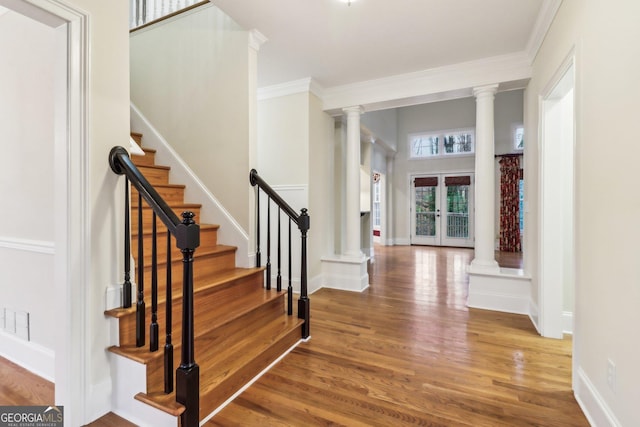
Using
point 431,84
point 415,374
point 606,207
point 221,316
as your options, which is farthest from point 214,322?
point 431,84

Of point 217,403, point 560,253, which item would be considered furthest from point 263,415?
point 560,253

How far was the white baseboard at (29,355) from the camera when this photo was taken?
1.85 m

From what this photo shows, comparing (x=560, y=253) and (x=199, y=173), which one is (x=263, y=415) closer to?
(x=199, y=173)

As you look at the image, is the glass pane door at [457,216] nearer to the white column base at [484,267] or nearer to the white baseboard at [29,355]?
the white column base at [484,267]

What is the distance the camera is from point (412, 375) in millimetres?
1959

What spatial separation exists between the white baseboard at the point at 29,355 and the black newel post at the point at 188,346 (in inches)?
42.5

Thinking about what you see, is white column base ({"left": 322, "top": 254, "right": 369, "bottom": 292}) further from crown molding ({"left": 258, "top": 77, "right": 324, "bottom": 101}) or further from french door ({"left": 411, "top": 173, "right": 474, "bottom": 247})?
french door ({"left": 411, "top": 173, "right": 474, "bottom": 247})

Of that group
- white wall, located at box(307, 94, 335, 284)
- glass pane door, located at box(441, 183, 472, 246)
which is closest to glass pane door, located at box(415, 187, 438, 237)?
glass pane door, located at box(441, 183, 472, 246)

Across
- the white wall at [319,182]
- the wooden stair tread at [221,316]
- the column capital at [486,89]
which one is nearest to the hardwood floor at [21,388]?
the wooden stair tread at [221,316]

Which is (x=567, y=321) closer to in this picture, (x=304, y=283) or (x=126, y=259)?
(x=304, y=283)

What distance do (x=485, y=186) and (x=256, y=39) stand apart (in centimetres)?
273

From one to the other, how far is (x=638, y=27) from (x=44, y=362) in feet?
11.3

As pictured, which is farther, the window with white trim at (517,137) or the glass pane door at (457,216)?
the glass pane door at (457,216)

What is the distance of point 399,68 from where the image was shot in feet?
11.2
